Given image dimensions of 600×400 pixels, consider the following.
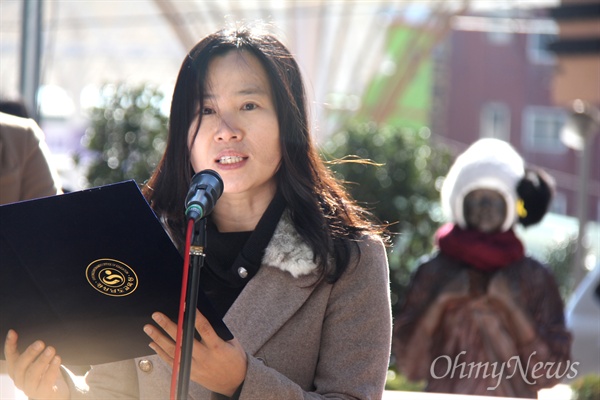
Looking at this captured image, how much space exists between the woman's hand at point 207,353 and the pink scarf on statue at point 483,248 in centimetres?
264

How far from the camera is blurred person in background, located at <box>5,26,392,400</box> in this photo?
2.65 meters

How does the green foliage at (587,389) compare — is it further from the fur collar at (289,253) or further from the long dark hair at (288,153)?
the fur collar at (289,253)

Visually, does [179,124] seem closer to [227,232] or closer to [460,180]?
[227,232]

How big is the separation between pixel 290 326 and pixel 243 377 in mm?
296

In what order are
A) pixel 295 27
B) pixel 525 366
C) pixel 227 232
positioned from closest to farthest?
1. pixel 227 232
2. pixel 525 366
3. pixel 295 27

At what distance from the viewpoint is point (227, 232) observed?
2.88 meters

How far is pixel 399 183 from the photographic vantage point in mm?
7910

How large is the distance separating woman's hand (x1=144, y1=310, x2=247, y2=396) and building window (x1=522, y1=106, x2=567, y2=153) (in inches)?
1205

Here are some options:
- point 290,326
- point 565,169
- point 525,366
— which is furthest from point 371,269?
point 565,169

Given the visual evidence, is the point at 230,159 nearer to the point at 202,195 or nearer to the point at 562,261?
the point at 202,195

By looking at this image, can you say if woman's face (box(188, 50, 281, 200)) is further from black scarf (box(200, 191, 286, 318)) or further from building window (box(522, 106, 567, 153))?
building window (box(522, 106, 567, 153))

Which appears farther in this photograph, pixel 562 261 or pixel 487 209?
pixel 562 261

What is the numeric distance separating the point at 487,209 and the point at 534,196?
10.4 inches

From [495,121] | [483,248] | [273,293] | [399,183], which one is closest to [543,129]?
[495,121]
